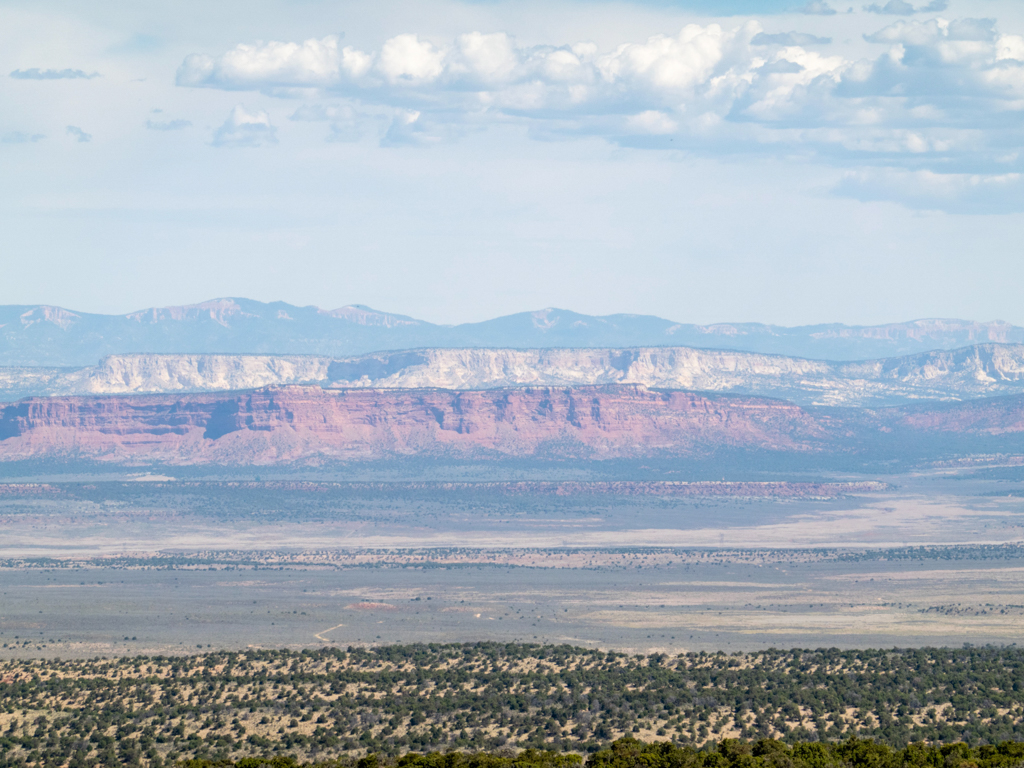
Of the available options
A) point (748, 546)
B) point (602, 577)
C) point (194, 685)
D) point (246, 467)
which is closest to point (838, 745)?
point (194, 685)

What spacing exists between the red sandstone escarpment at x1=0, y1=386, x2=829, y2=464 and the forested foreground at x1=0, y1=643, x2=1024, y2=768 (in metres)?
129

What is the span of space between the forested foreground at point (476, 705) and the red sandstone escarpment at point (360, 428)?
424ft

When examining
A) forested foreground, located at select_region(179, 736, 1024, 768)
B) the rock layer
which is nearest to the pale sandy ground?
the rock layer

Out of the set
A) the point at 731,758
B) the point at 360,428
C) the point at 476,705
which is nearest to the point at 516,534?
the point at 360,428

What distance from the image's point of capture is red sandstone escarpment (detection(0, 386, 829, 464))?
7323 inches

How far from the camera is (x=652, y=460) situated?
18375cm

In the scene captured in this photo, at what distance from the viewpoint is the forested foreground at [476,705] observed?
43.6m

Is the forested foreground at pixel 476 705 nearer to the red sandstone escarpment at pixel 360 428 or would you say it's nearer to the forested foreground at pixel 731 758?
the forested foreground at pixel 731 758

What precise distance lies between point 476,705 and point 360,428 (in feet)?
482

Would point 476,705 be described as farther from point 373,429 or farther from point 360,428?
point 373,429

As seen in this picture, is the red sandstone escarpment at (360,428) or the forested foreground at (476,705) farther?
the red sandstone escarpment at (360,428)

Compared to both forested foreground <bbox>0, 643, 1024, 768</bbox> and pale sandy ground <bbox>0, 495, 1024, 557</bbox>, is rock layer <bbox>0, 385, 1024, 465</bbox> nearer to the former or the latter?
pale sandy ground <bbox>0, 495, 1024, 557</bbox>

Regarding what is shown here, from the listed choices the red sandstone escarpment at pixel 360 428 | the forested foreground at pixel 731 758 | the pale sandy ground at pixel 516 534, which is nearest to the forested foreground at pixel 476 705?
the forested foreground at pixel 731 758

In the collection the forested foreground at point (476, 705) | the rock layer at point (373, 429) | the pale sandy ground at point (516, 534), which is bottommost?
the pale sandy ground at point (516, 534)
